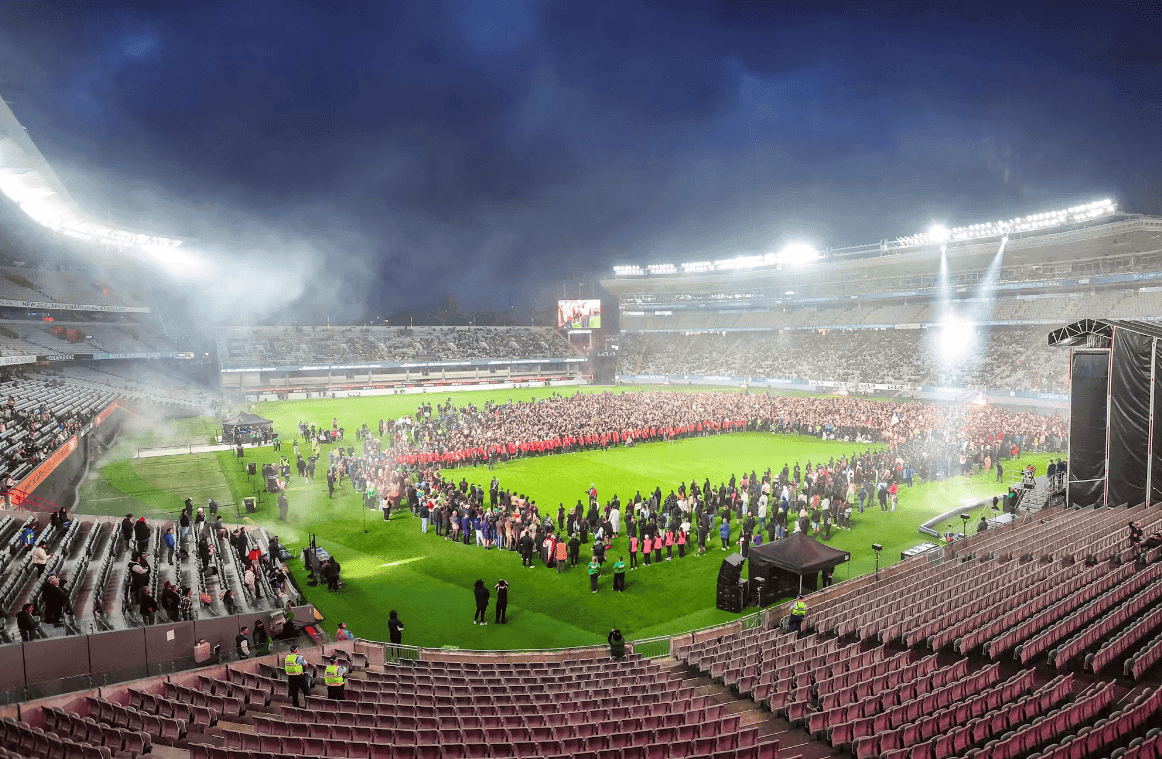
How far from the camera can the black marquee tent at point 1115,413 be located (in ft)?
59.7

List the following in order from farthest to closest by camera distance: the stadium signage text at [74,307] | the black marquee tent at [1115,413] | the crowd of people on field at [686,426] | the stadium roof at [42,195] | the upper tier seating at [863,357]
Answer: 1. the upper tier seating at [863,357]
2. the stadium signage text at [74,307]
3. the stadium roof at [42,195]
4. the crowd of people on field at [686,426]
5. the black marquee tent at [1115,413]

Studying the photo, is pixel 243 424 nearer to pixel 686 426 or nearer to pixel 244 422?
pixel 244 422

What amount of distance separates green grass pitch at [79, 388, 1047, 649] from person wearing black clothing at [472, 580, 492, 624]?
1.01 feet

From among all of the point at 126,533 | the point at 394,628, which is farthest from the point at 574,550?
the point at 126,533

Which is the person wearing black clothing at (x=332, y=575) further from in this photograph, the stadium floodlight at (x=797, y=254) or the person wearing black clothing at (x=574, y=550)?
the stadium floodlight at (x=797, y=254)

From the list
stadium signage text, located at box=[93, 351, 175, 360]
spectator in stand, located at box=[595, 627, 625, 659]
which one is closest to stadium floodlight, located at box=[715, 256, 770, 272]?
stadium signage text, located at box=[93, 351, 175, 360]

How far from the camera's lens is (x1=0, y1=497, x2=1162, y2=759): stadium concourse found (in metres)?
7.06

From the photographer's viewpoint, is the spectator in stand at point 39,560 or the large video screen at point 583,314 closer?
the spectator in stand at point 39,560

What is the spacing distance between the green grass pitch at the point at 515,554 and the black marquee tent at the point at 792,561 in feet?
4.41

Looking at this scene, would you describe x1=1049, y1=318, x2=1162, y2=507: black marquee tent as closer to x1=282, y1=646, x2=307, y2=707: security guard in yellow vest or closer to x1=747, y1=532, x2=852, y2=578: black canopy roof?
x1=747, y1=532, x2=852, y2=578: black canopy roof

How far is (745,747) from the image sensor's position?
7273 mm

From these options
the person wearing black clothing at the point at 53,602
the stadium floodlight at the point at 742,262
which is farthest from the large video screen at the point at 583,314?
the person wearing black clothing at the point at 53,602

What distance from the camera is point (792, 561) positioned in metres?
14.1

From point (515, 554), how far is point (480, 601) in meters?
4.62
